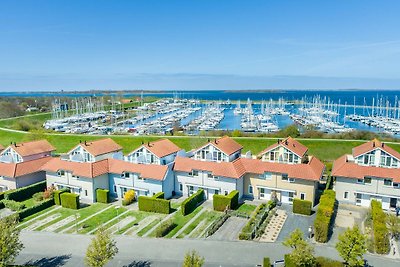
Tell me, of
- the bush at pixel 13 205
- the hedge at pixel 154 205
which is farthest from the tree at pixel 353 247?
the bush at pixel 13 205

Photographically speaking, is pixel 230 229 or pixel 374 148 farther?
pixel 374 148

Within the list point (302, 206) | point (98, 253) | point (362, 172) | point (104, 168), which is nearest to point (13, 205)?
point (104, 168)

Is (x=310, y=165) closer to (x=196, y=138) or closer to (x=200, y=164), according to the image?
(x=200, y=164)

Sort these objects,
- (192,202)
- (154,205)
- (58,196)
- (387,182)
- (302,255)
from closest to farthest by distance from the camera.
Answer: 1. (302,255)
2. (387,182)
3. (154,205)
4. (192,202)
5. (58,196)

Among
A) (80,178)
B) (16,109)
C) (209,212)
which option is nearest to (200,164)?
(209,212)

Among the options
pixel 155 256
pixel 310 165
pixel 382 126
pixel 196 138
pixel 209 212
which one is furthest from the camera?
pixel 382 126

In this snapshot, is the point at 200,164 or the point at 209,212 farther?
the point at 200,164

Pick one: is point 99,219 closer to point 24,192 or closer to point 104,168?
point 104,168
